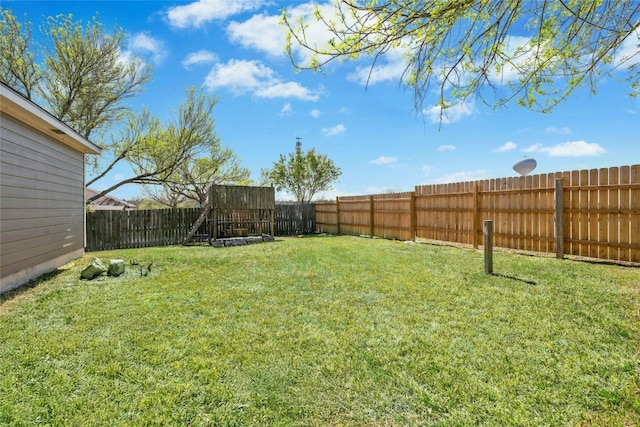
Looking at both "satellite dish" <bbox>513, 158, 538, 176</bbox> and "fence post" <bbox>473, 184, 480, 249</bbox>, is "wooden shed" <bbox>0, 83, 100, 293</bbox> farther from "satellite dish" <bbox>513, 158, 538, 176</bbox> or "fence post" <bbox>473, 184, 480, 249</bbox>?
"satellite dish" <bbox>513, 158, 538, 176</bbox>

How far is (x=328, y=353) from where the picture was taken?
8.30ft

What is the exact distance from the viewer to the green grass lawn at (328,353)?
184 cm

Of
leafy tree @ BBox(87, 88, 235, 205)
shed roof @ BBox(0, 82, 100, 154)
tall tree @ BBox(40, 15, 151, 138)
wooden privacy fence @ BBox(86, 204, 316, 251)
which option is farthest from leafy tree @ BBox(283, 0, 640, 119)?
leafy tree @ BBox(87, 88, 235, 205)

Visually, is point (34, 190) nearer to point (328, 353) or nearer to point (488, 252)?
→ point (328, 353)

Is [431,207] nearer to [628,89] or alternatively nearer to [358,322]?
[628,89]

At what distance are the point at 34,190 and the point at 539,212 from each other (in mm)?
10204

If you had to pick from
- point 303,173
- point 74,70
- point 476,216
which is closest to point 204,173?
point 74,70

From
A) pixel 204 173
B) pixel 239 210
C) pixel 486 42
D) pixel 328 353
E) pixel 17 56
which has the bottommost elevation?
pixel 328 353

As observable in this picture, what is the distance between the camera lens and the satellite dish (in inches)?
336

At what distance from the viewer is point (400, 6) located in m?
2.26

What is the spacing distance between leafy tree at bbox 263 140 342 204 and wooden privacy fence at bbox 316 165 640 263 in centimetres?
1278

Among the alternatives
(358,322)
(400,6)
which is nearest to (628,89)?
(400,6)

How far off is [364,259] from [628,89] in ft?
15.9

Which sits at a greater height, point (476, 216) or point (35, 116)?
point (35, 116)
